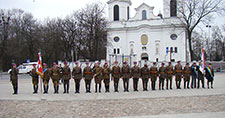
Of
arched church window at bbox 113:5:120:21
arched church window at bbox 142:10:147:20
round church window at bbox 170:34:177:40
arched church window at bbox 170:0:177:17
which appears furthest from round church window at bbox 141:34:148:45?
arched church window at bbox 113:5:120:21

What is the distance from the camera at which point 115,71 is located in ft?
45.3

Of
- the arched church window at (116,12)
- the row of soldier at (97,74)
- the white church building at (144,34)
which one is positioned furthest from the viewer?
the arched church window at (116,12)

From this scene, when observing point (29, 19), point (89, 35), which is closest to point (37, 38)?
point (29, 19)

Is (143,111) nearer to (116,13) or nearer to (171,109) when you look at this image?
(171,109)

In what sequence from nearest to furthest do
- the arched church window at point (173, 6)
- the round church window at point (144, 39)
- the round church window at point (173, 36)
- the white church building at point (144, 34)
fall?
1. the arched church window at point (173, 6)
2. the white church building at point (144, 34)
3. the round church window at point (173, 36)
4. the round church window at point (144, 39)

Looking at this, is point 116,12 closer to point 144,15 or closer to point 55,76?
point 144,15

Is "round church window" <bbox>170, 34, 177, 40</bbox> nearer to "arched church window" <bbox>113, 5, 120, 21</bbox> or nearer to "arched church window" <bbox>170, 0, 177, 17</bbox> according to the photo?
"arched church window" <bbox>170, 0, 177, 17</bbox>

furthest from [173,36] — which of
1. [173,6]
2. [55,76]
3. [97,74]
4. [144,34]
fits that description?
[55,76]

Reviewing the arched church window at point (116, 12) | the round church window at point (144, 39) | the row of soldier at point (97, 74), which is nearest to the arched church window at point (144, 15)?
the round church window at point (144, 39)

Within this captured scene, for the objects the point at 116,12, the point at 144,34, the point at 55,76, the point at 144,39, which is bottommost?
the point at 55,76

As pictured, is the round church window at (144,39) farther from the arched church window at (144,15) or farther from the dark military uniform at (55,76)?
the dark military uniform at (55,76)

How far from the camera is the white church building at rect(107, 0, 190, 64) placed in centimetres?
5897

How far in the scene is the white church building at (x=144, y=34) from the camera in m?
59.0

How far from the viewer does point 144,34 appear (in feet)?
201
